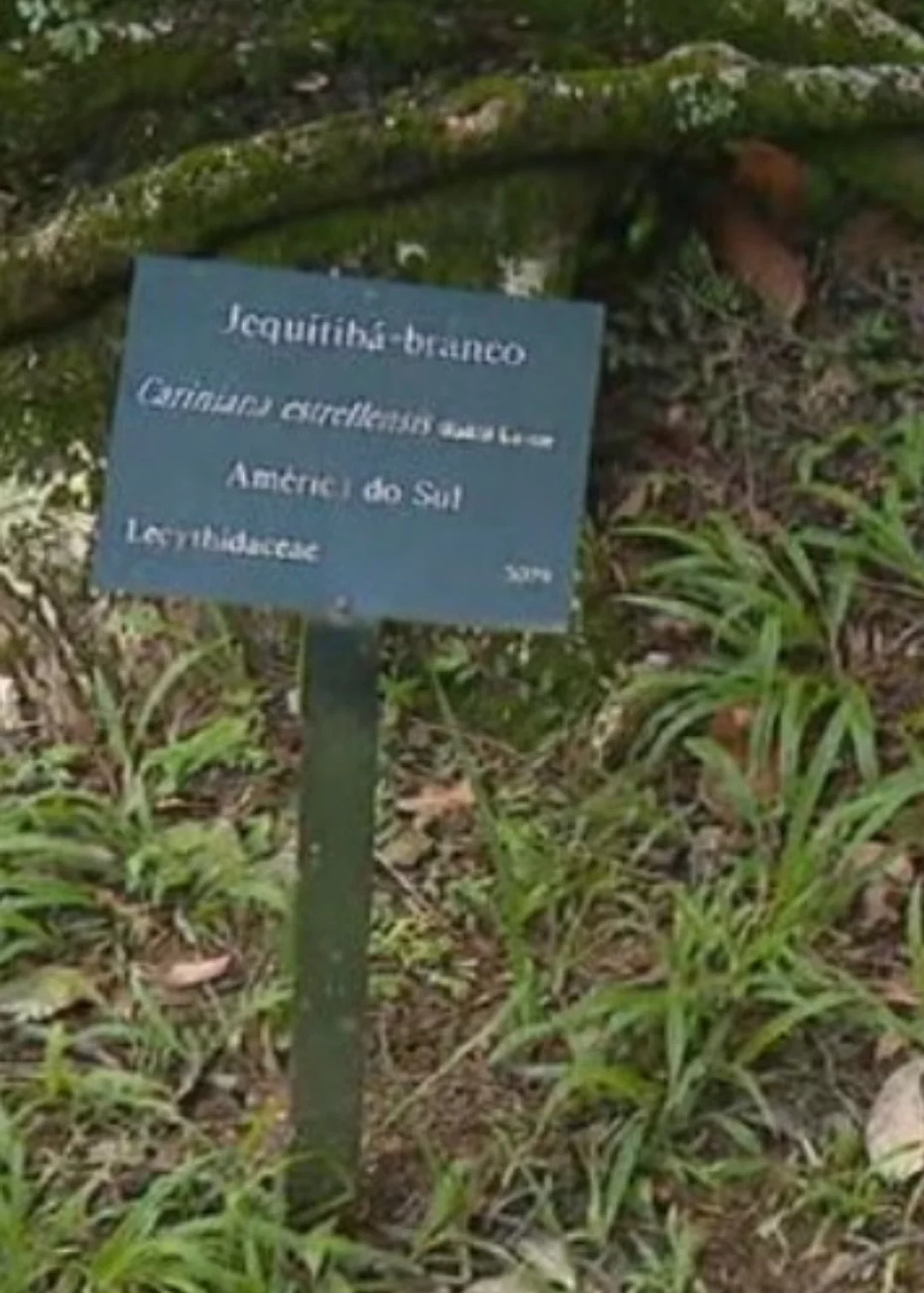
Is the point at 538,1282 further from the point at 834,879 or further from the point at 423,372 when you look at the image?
the point at 423,372

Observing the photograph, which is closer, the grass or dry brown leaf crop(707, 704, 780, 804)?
the grass

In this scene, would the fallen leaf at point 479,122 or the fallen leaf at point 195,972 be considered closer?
the fallen leaf at point 195,972

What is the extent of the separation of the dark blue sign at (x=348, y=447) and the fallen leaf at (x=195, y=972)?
700 millimetres

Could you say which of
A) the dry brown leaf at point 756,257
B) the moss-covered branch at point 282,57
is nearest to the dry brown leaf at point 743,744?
the dry brown leaf at point 756,257

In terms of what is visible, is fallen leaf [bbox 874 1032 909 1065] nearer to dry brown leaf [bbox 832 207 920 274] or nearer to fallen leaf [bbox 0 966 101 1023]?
fallen leaf [bbox 0 966 101 1023]

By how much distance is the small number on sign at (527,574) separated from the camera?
9.29 feet

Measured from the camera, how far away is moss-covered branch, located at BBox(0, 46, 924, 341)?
3795 mm

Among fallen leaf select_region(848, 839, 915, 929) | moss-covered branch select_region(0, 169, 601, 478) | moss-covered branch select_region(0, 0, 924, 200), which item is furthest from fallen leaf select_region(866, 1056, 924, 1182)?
moss-covered branch select_region(0, 0, 924, 200)

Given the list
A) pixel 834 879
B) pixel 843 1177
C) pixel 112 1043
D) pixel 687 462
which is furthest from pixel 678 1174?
pixel 687 462

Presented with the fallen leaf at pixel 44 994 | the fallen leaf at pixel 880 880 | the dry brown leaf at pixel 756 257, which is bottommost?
the fallen leaf at pixel 44 994

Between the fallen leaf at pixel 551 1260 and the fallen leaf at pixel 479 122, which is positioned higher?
the fallen leaf at pixel 479 122

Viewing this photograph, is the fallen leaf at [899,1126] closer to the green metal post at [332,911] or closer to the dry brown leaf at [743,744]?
the dry brown leaf at [743,744]

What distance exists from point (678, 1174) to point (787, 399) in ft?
4.23

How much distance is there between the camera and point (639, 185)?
4047mm
